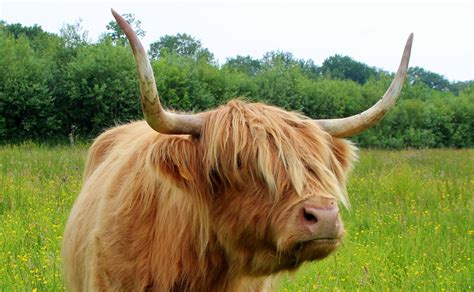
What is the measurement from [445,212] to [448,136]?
4451 centimetres

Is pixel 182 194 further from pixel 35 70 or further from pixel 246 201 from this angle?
pixel 35 70

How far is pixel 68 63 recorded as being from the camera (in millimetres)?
29719

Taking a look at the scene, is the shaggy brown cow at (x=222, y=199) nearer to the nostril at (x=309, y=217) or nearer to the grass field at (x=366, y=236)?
the nostril at (x=309, y=217)

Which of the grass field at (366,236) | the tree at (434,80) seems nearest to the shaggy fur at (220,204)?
the grass field at (366,236)

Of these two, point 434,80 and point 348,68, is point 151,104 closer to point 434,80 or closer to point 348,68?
point 348,68

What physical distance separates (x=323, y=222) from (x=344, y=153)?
36.4 inches

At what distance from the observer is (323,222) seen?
2.34 meters

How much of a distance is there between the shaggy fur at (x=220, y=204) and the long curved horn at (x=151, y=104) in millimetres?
59

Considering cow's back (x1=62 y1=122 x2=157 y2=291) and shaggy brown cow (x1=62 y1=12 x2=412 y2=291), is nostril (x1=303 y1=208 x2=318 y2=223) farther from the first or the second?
cow's back (x1=62 y1=122 x2=157 y2=291)

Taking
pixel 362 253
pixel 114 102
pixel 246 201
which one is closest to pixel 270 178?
pixel 246 201

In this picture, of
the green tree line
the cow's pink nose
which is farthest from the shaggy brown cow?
the green tree line

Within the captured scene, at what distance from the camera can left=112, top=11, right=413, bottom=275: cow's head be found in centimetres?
243

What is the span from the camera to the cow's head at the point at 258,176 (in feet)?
7.97

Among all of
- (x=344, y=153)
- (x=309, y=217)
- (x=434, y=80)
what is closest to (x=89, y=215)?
(x=344, y=153)
